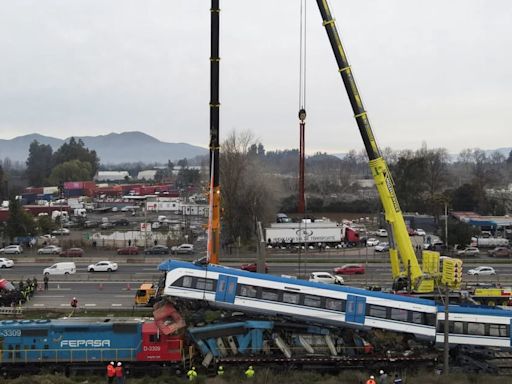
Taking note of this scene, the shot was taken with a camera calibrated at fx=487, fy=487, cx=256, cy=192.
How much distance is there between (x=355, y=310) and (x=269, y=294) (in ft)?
10.6

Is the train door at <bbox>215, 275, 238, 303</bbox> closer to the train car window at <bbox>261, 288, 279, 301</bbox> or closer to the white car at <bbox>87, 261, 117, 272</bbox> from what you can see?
the train car window at <bbox>261, 288, 279, 301</bbox>

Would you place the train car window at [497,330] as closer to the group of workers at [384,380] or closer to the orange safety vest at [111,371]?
the group of workers at [384,380]

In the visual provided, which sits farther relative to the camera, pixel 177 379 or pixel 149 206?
pixel 149 206

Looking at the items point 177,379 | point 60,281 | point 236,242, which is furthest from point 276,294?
point 236,242

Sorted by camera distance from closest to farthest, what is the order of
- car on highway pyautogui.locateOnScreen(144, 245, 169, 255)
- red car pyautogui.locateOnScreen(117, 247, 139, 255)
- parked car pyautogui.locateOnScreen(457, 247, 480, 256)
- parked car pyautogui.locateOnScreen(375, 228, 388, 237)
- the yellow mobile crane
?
the yellow mobile crane
parked car pyautogui.locateOnScreen(457, 247, 480, 256)
car on highway pyautogui.locateOnScreen(144, 245, 169, 255)
red car pyautogui.locateOnScreen(117, 247, 139, 255)
parked car pyautogui.locateOnScreen(375, 228, 388, 237)

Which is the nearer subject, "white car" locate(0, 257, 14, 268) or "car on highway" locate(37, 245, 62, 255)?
"white car" locate(0, 257, 14, 268)

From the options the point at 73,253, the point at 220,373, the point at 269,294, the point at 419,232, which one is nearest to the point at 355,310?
the point at 269,294

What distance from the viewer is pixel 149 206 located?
85.9 metres

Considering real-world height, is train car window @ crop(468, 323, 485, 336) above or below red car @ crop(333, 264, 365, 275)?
above

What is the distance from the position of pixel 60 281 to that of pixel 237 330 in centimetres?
2164

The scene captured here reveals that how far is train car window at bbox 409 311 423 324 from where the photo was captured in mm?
18094

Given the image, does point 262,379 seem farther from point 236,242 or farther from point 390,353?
point 236,242

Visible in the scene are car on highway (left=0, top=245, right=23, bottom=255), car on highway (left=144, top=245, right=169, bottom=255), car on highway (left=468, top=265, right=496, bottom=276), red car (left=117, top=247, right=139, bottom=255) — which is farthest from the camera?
car on highway (left=0, top=245, right=23, bottom=255)

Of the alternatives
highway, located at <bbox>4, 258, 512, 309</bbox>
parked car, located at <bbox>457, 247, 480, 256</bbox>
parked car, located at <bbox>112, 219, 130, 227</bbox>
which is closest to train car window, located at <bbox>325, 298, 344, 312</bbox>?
highway, located at <bbox>4, 258, 512, 309</bbox>
